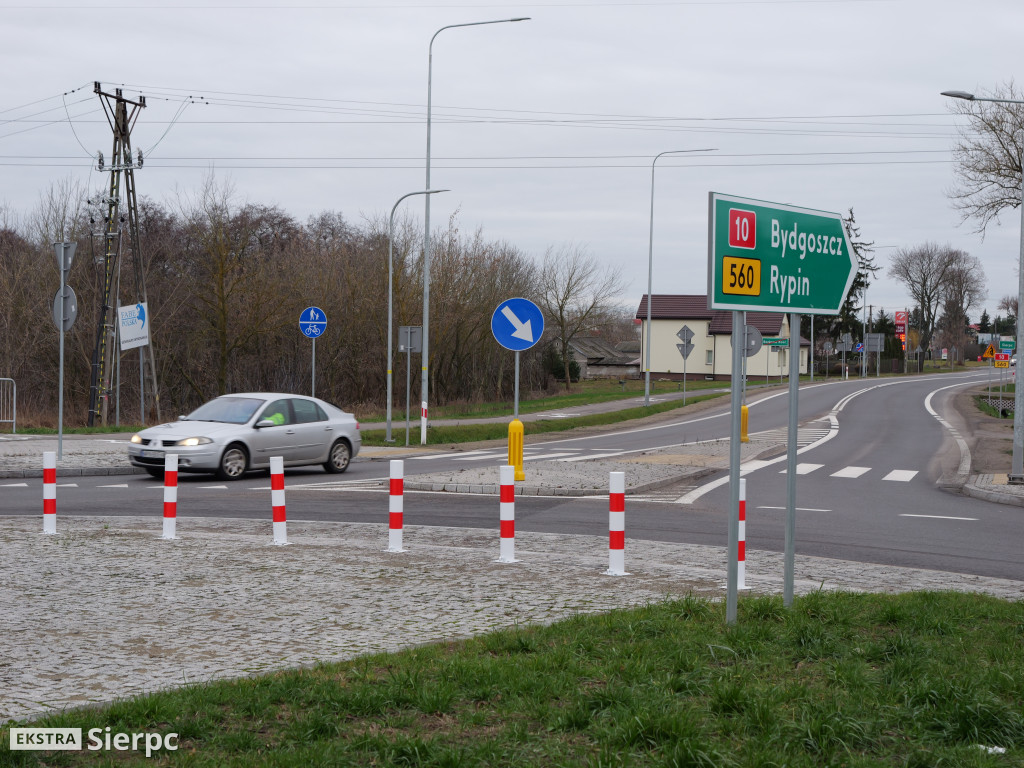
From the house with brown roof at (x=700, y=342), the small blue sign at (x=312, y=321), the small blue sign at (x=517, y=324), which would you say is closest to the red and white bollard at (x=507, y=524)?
the small blue sign at (x=517, y=324)

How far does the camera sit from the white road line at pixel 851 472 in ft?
70.3

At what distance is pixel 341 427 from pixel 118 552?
35.2ft

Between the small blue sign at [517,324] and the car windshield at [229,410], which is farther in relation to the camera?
the car windshield at [229,410]

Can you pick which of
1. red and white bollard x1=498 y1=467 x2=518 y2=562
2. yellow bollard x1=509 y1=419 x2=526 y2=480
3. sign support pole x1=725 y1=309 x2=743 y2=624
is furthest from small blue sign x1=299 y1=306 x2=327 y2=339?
sign support pole x1=725 y1=309 x2=743 y2=624

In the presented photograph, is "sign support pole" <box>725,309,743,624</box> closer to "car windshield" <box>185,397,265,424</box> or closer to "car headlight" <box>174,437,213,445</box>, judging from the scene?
"car headlight" <box>174,437,213,445</box>

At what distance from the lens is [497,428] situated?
33625 millimetres

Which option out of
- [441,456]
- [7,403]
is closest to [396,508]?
[441,456]

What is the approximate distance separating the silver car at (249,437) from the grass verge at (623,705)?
12335 millimetres

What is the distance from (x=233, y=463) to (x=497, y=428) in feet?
53.2

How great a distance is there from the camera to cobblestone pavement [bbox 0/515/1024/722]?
5.66m

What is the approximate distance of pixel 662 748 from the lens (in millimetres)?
4035

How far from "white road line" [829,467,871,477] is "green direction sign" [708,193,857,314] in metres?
15.3

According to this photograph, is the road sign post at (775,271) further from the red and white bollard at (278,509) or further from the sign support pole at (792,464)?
the red and white bollard at (278,509)

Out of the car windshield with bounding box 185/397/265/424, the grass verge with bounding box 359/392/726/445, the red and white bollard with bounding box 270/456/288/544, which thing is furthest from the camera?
the grass verge with bounding box 359/392/726/445
